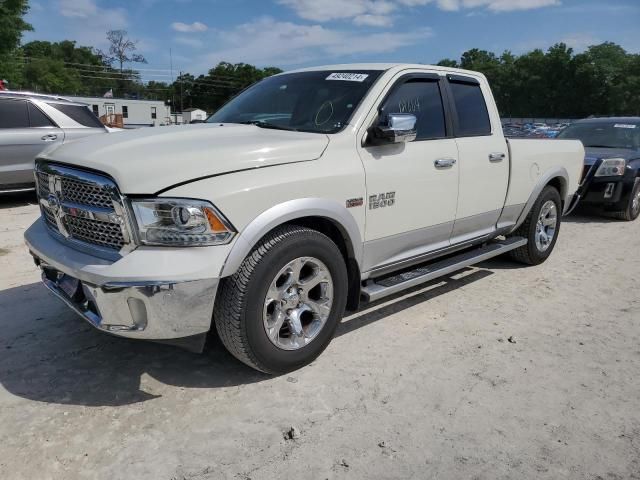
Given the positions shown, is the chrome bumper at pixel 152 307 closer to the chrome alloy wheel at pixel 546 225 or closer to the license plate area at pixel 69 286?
the license plate area at pixel 69 286

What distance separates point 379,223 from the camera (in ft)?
11.8

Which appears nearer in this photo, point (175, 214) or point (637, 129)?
point (175, 214)

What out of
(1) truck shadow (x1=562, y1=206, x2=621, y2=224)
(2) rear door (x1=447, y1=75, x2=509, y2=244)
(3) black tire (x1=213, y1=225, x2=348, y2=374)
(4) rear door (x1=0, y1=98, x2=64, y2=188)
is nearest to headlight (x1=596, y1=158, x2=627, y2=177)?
(1) truck shadow (x1=562, y1=206, x2=621, y2=224)

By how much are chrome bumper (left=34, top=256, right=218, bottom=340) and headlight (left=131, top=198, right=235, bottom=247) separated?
0.75ft

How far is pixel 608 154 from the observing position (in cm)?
871

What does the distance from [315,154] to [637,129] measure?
333 inches

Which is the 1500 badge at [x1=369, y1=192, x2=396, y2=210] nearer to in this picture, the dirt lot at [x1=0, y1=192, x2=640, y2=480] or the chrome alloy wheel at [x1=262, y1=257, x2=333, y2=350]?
the chrome alloy wheel at [x1=262, y1=257, x2=333, y2=350]

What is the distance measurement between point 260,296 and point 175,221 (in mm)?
625

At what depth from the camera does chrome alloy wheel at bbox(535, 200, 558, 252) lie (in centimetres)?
566

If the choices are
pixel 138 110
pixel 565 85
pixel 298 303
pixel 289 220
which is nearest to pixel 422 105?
pixel 289 220

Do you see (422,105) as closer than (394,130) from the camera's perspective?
No

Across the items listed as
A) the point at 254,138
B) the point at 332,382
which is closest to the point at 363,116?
the point at 254,138

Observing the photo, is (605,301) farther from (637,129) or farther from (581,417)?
(637,129)

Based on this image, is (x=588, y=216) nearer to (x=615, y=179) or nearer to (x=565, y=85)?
(x=615, y=179)
